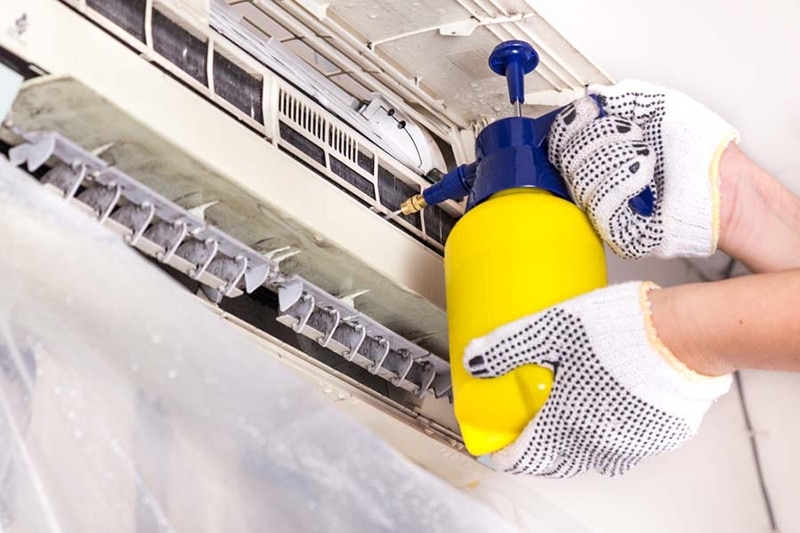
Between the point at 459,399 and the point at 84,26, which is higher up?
the point at 84,26

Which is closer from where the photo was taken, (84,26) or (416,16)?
(84,26)

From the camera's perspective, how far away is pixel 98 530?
507 mm

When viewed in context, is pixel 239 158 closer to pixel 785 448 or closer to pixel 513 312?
pixel 513 312

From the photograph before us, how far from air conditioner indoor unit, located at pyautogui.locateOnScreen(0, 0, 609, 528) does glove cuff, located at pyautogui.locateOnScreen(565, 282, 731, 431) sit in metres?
0.21

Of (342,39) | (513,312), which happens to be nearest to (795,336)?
(513,312)

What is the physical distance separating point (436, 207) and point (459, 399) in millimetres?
242

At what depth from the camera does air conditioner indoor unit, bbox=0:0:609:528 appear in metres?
0.64

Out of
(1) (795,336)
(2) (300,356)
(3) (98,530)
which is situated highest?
(1) (795,336)

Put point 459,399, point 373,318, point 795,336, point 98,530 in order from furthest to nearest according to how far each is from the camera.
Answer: point 373,318 → point 459,399 → point 795,336 → point 98,530

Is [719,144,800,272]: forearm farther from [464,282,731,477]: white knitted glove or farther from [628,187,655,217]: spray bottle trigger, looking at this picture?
[464,282,731,477]: white knitted glove

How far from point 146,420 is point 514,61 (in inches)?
19.2

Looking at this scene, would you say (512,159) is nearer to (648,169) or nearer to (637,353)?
(648,169)

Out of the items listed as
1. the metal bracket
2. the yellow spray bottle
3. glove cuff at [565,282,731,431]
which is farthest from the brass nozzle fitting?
glove cuff at [565,282,731,431]

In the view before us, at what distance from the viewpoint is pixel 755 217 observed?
32.2 inches
